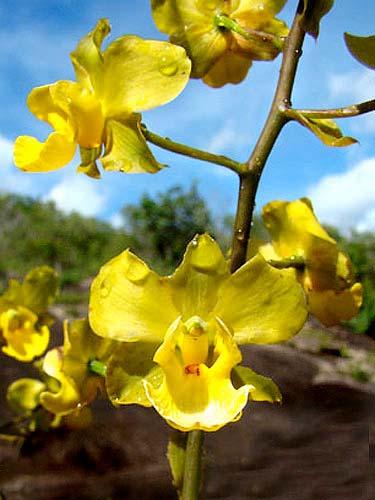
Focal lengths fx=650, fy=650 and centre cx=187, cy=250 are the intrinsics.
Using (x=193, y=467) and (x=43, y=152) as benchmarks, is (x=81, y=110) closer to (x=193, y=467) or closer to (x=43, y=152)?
(x=43, y=152)

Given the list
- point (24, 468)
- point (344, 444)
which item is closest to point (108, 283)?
point (24, 468)

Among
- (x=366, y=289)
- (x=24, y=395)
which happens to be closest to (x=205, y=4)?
(x=24, y=395)

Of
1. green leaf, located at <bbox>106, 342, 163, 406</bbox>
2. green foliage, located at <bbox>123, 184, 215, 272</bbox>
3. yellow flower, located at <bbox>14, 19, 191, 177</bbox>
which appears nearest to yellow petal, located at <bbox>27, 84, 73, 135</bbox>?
yellow flower, located at <bbox>14, 19, 191, 177</bbox>

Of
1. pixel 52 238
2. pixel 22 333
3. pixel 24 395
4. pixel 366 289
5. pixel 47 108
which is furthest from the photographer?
pixel 52 238

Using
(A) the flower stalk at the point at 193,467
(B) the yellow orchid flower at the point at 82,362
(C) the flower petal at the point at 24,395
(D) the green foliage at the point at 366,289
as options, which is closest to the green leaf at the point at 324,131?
(A) the flower stalk at the point at 193,467

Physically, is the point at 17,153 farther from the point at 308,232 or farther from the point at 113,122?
the point at 308,232
